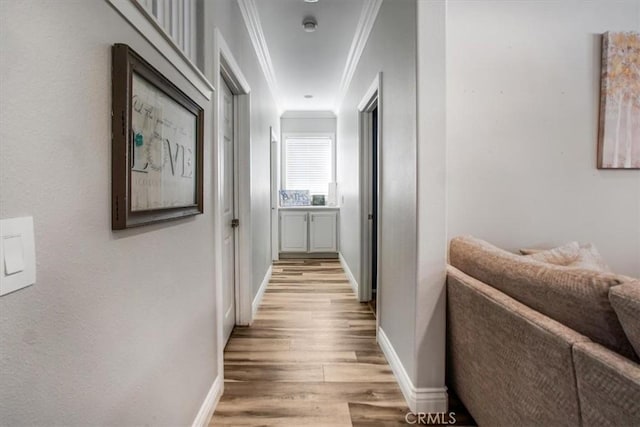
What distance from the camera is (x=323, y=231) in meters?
5.35

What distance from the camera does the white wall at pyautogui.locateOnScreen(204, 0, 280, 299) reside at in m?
1.73

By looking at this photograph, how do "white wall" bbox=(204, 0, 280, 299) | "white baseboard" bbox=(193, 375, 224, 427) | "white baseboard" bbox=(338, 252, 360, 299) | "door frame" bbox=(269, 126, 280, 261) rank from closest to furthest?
"white baseboard" bbox=(193, 375, 224, 427) < "white wall" bbox=(204, 0, 280, 299) < "white baseboard" bbox=(338, 252, 360, 299) < "door frame" bbox=(269, 126, 280, 261)

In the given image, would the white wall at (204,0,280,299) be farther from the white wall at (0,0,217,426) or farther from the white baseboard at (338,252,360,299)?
the white baseboard at (338,252,360,299)

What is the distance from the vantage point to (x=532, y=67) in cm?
212

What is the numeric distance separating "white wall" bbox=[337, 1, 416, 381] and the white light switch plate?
1452mm

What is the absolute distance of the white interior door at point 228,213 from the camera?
2398mm

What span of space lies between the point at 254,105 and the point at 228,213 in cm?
117

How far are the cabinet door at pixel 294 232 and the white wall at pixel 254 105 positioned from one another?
4.29ft

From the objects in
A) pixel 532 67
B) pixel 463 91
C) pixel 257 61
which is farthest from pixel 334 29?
pixel 532 67

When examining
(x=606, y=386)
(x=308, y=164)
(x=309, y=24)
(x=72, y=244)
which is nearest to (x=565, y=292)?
(x=606, y=386)

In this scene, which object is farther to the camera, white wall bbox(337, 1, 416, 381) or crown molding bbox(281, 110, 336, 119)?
crown molding bbox(281, 110, 336, 119)

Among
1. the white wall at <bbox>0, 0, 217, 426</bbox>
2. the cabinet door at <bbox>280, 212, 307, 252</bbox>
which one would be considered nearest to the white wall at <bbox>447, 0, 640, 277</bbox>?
the white wall at <bbox>0, 0, 217, 426</bbox>

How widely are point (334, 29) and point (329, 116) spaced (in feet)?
9.28

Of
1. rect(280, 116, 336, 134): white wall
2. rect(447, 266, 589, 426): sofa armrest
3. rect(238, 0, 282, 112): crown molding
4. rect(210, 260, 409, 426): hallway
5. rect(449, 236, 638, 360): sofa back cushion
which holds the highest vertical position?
rect(238, 0, 282, 112): crown molding
